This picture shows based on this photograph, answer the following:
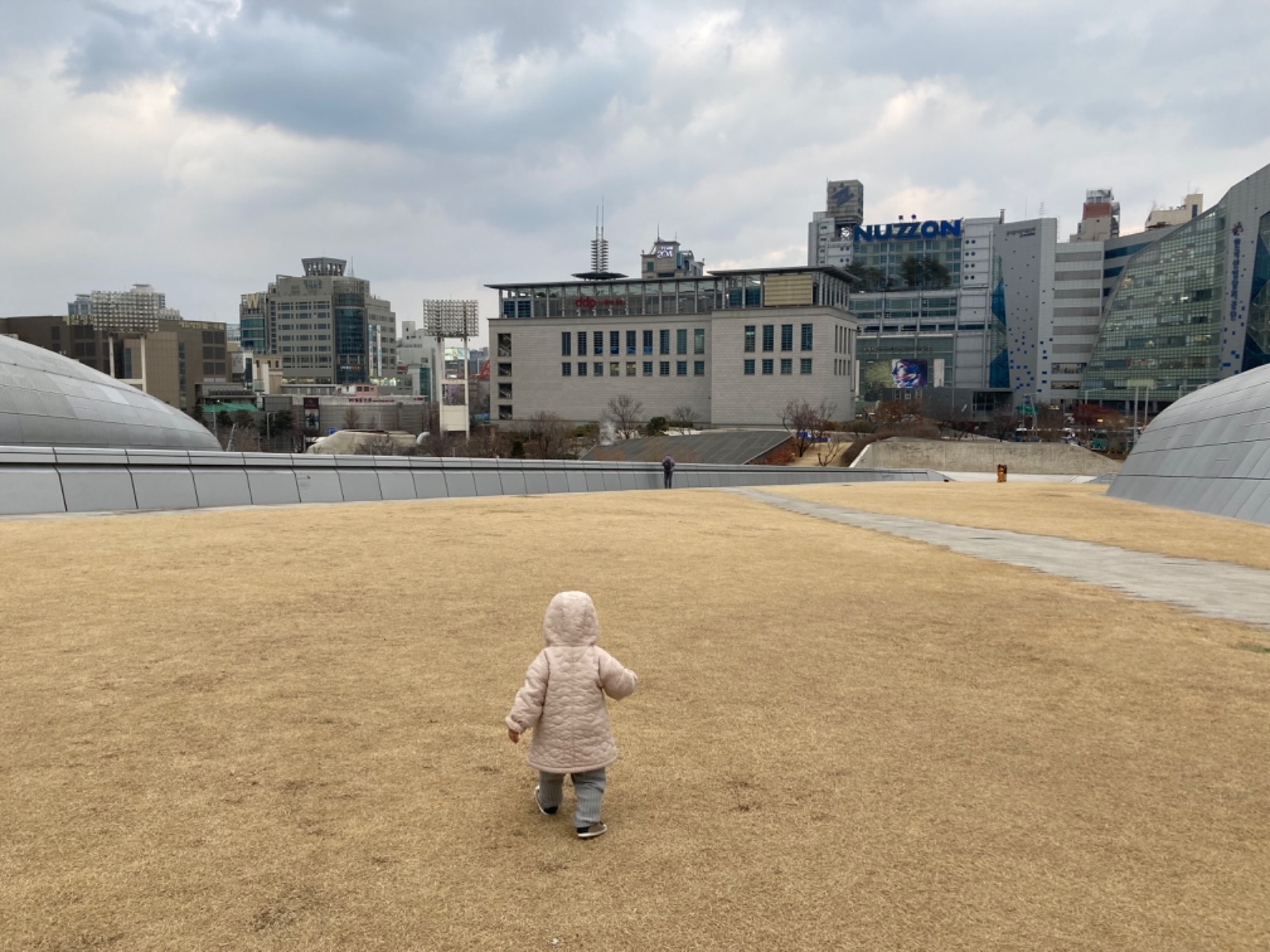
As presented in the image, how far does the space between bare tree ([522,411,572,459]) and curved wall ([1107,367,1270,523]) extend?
6998 cm

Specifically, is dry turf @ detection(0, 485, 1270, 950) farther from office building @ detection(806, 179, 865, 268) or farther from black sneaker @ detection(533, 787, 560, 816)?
office building @ detection(806, 179, 865, 268)

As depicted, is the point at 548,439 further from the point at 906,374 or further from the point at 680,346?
the point at 906,374

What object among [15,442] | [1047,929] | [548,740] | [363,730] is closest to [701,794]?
[548,740]

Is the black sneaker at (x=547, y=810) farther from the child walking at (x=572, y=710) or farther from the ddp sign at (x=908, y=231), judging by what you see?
the ddp sign at (x=908, y=231)

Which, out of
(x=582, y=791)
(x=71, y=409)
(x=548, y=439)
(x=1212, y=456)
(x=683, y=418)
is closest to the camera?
(x=582, y=791)

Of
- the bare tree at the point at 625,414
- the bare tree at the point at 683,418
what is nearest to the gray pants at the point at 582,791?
the bare tree at the point at 625,414

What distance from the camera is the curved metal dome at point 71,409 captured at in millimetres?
25594

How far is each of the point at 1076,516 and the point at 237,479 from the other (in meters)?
22.4

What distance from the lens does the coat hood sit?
570cm

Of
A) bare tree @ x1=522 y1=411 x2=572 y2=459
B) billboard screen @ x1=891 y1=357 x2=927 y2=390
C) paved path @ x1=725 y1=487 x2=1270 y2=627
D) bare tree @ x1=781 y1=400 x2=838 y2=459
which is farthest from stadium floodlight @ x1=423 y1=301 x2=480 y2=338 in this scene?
paved path @ x1=725 y1=487 x2=1270 y2=627

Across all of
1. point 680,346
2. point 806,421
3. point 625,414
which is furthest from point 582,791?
point 680,346

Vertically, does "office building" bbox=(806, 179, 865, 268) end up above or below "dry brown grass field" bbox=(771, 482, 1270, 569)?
above

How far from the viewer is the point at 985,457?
79.8 metres

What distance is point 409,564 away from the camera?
555 inches
